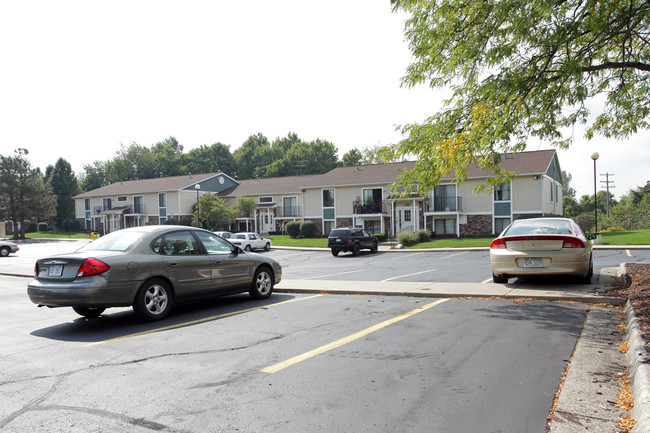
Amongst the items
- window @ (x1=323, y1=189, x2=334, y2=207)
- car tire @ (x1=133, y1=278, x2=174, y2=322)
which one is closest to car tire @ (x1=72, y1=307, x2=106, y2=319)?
car tire @ (x1=133, y1=278, x2=174, y2=322)

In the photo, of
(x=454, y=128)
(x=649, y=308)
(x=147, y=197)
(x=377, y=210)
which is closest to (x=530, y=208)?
(x=377, y=210)

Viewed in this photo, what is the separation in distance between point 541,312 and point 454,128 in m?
4.15

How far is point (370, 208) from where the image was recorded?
3956 centimetres

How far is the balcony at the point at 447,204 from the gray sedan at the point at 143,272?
2989 centimetres

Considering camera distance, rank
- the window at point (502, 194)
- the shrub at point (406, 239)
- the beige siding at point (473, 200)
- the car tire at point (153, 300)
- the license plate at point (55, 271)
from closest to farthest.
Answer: the license plate at point (55, 271)
the car tire at point (153, 300)
the shrub at point (406, 239)
the window at point (502, 194)
the beige siding at point (473, 200)

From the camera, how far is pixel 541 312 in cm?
698

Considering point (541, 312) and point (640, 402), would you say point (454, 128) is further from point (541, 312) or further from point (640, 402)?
point (640, 402)

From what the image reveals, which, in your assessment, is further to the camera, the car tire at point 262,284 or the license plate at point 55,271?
the car tire at point 262,284

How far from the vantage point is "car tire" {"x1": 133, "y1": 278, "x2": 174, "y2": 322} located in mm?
6938

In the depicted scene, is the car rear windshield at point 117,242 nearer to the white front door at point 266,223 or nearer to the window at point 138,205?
the white front door at point 266,223

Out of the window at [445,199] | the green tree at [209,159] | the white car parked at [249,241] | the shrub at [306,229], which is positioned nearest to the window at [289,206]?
the shrub at [306,229]

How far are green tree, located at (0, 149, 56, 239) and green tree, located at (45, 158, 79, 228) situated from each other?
15.9 metres

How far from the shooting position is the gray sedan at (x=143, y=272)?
21.7 feet

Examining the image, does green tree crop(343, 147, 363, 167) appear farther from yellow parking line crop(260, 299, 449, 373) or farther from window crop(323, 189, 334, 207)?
yellow parking line crop(260, 299, 449, 373)
